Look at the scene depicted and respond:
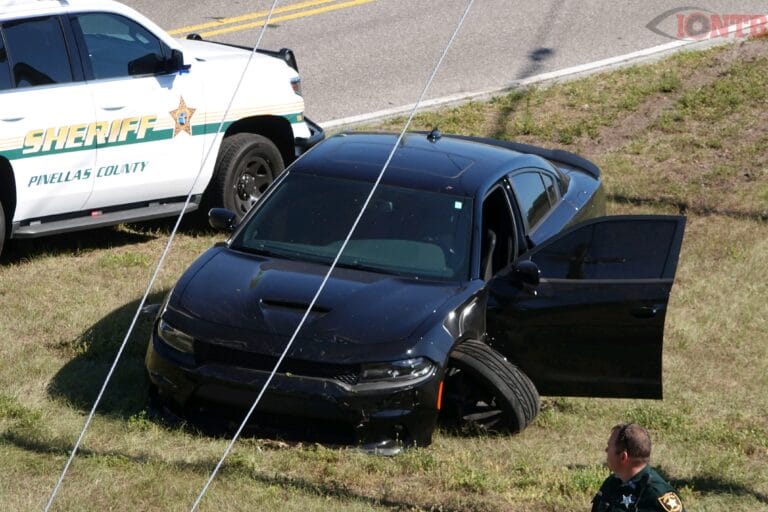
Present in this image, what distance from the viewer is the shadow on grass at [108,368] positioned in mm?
7586

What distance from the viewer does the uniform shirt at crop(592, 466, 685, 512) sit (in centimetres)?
480

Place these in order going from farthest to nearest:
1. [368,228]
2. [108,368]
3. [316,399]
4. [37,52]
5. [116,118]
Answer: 1. [116,118]
2. [37,52]
3. [108,368]
4. [368,228]
5. [316,399]

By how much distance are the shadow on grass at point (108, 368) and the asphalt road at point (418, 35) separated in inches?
209

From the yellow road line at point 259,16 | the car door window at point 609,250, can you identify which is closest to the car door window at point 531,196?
the car door window at point 609,250

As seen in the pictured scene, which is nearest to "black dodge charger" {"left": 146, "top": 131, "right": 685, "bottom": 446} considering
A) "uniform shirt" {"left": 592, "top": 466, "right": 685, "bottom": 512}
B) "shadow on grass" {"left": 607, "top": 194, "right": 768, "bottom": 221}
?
"uniform shirt" {"left": 592, "top": 466, "right": 685, "bottom": 512}

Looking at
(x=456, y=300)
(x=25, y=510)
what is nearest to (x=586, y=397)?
(x=456, y=300)

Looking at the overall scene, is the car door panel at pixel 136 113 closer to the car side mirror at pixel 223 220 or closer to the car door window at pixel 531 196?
the car side mirror at pixel 223 220

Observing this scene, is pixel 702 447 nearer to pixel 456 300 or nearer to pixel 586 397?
pixel 586 397

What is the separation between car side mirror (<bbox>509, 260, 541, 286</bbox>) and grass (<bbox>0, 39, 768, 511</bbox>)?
813 mm

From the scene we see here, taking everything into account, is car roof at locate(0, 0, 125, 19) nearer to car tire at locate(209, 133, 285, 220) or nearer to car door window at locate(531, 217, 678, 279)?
car tire at locate(209, 133, 285, 220)

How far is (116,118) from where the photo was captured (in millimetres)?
9844

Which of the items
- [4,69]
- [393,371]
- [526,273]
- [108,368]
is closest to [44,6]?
[4,69]

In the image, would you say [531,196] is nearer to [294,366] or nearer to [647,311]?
[647,311]

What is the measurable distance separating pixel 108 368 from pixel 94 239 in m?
2.83
